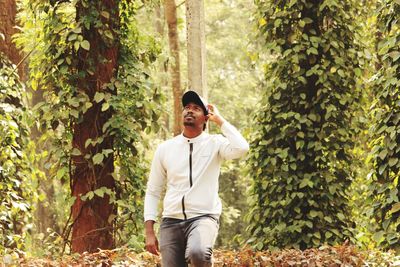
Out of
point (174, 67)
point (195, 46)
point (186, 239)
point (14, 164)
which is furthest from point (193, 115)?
point (174, 67)

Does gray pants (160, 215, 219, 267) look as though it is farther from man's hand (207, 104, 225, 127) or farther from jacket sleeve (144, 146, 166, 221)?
man's hand (207, 104, 225, 127)

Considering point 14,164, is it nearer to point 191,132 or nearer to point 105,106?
point 105,106

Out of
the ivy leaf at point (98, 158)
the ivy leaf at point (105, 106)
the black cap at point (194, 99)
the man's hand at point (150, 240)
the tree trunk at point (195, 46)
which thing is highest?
the tree trunk at point (195, 46)

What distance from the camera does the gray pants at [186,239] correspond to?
4809 millimetres

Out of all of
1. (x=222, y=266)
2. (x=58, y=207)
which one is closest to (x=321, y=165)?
(x=222, y=266)

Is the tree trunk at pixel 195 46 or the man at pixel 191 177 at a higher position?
the tree trunk at pixel 195 46

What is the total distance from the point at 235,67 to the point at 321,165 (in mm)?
18049

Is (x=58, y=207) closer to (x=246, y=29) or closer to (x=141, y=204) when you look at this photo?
(x=246, y=29)

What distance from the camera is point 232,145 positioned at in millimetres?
5152

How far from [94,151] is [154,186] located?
272cm

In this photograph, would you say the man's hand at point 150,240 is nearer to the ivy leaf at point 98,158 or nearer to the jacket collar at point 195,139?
the jacket collar at point 195,139

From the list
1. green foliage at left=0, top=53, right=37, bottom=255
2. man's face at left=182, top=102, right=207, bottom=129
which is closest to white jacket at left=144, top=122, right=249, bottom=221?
man's face at left=182, top=102, right=207, bottom=129

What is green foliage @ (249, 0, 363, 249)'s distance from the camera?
9.03 metres

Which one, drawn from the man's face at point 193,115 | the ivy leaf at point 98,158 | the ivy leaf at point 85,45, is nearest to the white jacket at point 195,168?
the man's face at point 193,115
